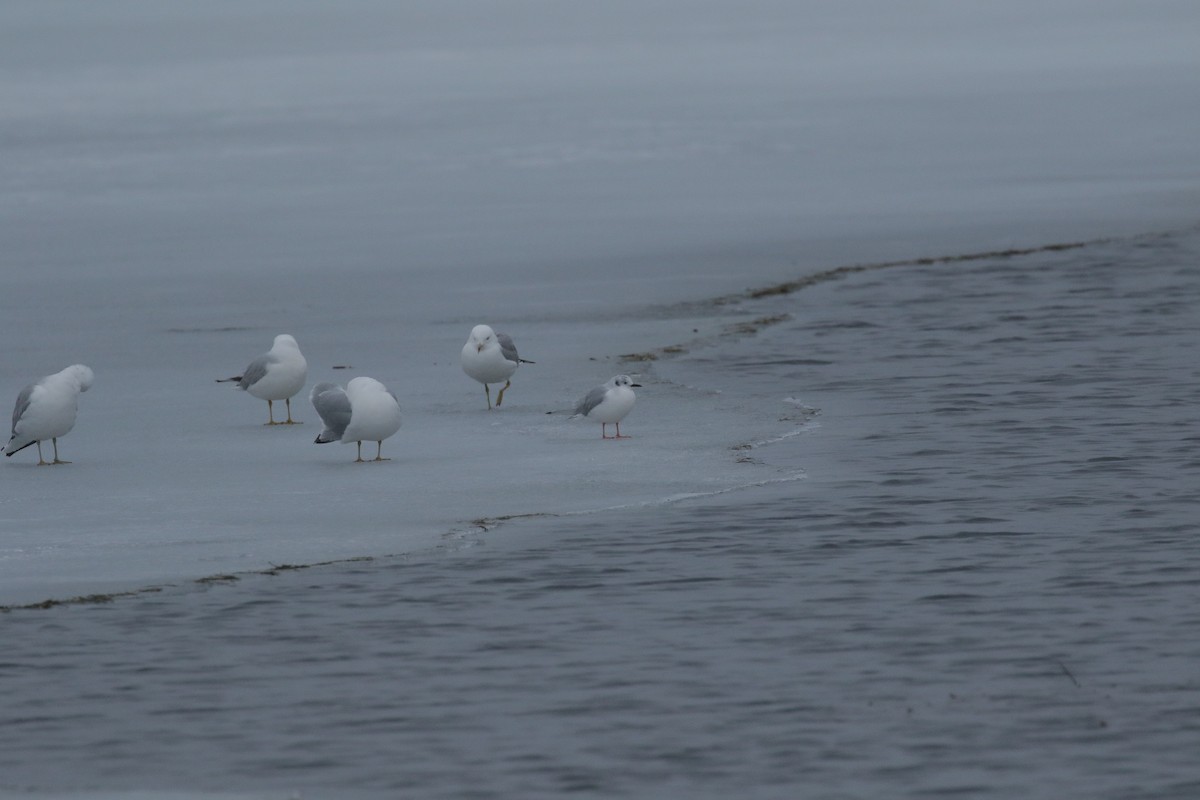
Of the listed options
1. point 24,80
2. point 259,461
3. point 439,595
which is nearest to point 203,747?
point 439,595

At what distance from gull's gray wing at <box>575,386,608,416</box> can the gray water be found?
28cm

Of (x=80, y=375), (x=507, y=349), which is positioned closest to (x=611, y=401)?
(x=507, y=349)

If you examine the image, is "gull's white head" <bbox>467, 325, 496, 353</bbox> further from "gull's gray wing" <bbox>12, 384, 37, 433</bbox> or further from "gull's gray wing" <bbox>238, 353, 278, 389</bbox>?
"gull's gray wing" <bbox>12, 384, 37, 433</bbox>

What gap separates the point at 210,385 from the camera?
13.3 meters

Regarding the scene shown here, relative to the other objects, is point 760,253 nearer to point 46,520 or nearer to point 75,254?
point 75,254

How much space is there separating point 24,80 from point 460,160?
4054cm

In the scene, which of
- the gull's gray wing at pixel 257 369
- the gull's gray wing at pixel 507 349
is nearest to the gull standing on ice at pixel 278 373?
the gull's gray wing at pixel 257 369

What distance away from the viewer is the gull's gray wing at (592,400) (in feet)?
35.2

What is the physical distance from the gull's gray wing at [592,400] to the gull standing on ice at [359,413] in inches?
40.5

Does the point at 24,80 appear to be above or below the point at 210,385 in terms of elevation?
above

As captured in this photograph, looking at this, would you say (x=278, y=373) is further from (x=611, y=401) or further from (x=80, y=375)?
(x=611, y=401)

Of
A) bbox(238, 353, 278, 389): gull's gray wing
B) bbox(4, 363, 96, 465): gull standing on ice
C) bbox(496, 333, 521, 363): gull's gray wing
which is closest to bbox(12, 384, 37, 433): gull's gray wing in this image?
bbox(4, 363, 96, 465): gull standing on ice

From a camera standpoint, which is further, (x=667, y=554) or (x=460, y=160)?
(x=460, y=160)

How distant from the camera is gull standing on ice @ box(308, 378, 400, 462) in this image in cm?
1028
